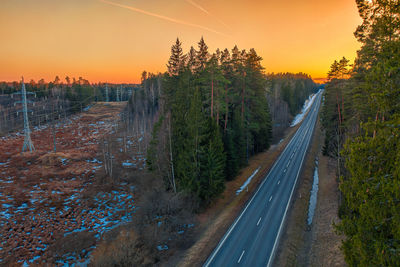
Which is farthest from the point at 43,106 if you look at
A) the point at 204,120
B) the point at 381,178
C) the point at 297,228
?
the point at 381,178

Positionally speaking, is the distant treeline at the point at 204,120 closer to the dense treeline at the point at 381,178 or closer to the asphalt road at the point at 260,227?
the asphalt road at the point at 260,227

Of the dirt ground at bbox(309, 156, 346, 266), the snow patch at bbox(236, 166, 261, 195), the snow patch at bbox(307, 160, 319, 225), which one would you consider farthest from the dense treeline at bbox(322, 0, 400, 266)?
the snow patch at bbox(236, 166, 261, 195)

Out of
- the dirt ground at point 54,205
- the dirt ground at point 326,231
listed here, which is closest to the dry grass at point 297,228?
the dirt ground at point 326,231

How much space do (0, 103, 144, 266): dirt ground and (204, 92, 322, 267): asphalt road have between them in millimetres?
10788

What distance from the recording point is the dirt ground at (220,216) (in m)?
15.0

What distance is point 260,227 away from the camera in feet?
59.4

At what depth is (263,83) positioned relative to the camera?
114ft

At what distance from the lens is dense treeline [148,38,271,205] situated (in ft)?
68.2

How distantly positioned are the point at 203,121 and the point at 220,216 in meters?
9.35

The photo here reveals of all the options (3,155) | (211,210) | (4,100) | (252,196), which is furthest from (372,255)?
(4,100)

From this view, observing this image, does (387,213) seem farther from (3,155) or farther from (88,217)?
(3,155)

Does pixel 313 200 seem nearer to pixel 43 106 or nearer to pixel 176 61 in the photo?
pixel 176 61

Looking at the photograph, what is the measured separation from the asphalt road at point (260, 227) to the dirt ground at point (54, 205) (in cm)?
1079

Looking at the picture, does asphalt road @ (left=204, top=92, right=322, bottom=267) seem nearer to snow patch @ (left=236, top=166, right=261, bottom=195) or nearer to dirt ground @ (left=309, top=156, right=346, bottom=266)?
snow patch @ (left=236, top=166, right=261, bottom=195)
